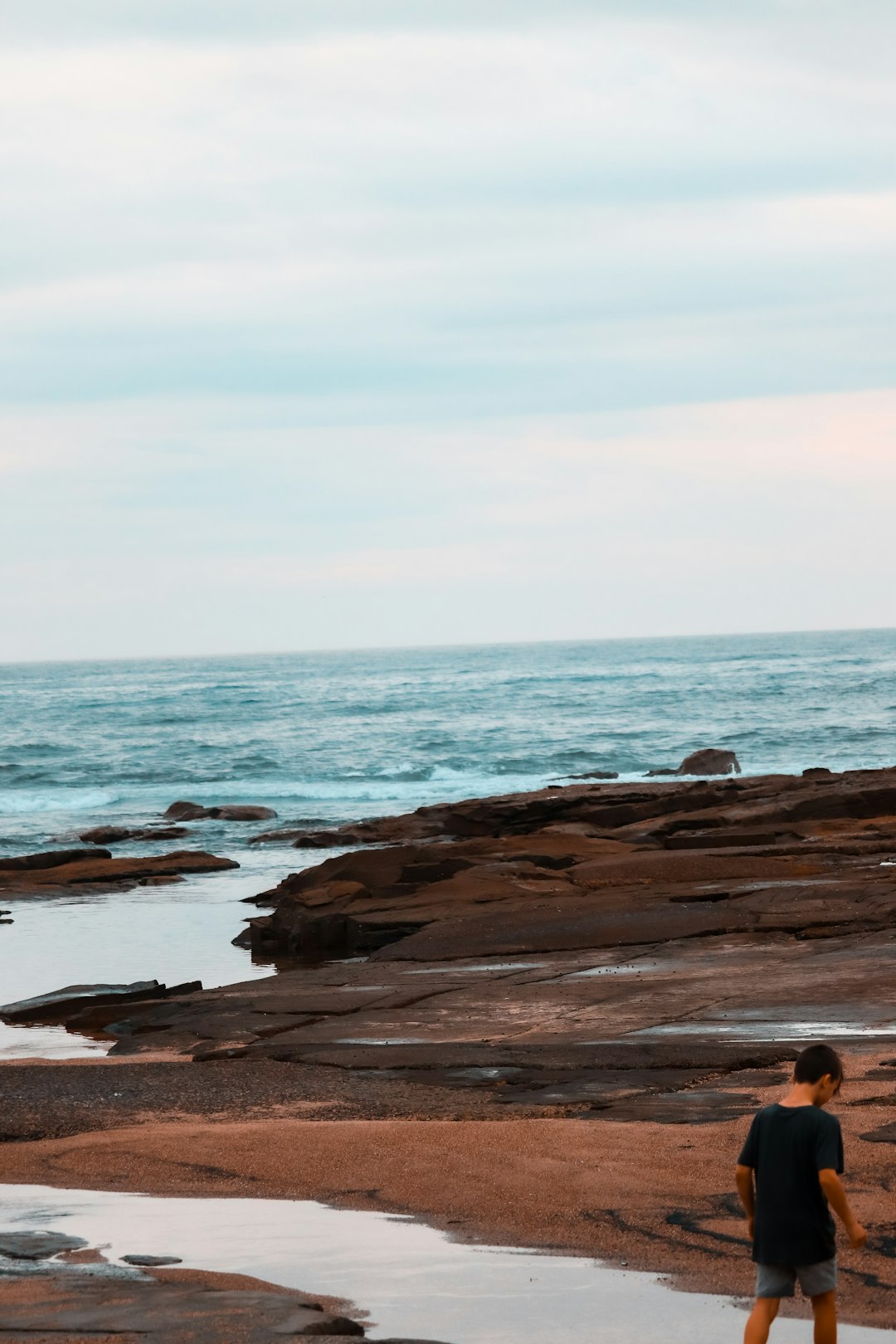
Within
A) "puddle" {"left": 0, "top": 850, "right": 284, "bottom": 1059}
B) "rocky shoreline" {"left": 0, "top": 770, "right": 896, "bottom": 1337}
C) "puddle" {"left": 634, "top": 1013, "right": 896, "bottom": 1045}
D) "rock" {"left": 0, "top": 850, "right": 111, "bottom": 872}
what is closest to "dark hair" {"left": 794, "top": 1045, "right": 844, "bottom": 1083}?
"rocky shoreline" {"left": 0, "top": 770, "right": 896, "bottom": 1337}

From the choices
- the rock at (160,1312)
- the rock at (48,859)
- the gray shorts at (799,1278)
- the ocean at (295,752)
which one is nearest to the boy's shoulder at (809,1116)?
the gray shorts at (799,1278)

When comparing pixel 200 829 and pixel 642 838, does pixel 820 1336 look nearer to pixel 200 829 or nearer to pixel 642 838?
pixel 642 838

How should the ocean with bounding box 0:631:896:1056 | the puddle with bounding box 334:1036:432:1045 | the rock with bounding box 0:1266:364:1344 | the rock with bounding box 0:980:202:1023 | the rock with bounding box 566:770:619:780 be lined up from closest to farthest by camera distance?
the rock with bounding box 0:1266:364:1344 → the puddle with bounding box 334:1036:432:1045 → the rock with bounding box 0:980:202:1023 → the ocean with bounding box 0:631:896:1056 → the rock with bounding box 566:770:619:780

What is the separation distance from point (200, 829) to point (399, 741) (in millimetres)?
27731

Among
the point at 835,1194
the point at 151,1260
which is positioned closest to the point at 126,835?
the point at 151,1260

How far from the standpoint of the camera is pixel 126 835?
33156 mm

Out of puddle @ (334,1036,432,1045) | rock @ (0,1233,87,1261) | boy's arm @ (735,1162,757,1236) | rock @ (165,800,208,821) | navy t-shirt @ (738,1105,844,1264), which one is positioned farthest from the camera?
rock @ (165,800,208,821)

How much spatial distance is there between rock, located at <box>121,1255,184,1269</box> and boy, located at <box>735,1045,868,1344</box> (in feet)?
8.45

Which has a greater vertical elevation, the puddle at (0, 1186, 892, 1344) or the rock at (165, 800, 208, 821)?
the puddle at (0, 1186, 892, 1344)

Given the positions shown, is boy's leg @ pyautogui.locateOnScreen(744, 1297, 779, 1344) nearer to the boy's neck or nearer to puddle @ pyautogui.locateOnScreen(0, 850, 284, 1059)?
the boy's neck

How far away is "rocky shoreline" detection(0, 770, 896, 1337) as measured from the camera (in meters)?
7.27

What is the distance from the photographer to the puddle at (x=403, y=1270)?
18.1 ft

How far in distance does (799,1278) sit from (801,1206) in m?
0.27

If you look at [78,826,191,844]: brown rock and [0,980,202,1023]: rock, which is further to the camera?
[78,826,191,844]: brown rock
